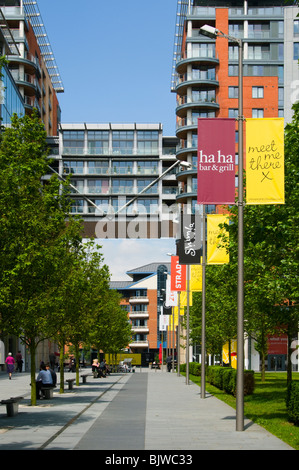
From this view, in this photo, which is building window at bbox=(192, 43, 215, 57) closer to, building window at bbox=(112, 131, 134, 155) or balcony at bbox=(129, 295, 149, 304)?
building window at bbox=(112, 131, 134, 155)

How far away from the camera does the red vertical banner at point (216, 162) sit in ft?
61.9

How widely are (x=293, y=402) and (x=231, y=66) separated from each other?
78805 millimetres

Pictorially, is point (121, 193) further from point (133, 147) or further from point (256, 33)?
point (256, 33)

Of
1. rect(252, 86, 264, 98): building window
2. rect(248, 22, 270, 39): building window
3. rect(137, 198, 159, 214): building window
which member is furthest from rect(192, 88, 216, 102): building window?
rect(137, 198, 159, 214): building window

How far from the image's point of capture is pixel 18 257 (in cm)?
1973

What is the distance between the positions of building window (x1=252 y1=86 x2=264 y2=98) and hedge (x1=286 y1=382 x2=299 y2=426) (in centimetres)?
7678

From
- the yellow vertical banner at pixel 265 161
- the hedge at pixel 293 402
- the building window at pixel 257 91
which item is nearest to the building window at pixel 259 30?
the building window at pixel 257 91

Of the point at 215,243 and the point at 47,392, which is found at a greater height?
the point at 215,243

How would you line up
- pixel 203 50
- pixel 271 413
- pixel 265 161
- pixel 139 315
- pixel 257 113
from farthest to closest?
pixel 139 315
pixel 257 113
pixel 203 50
pixel 271 413
pixel 265 161

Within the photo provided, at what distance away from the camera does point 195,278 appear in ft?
137

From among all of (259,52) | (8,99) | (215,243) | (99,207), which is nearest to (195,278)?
(215,243)

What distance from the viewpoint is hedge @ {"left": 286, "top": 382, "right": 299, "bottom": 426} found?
764 inches

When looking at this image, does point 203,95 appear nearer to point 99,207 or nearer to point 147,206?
point 147,206
